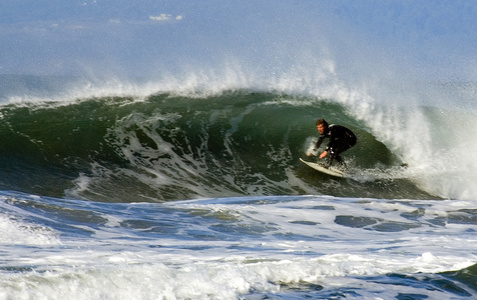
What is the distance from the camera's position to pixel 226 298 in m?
4.16

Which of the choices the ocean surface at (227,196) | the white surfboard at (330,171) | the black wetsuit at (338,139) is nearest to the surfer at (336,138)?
the black wetsuit at (338,139)

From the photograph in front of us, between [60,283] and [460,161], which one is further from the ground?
[460,161]

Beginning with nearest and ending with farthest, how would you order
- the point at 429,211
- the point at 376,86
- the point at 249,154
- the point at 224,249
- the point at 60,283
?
the point at 60,283 < the point at 224,249 < the point at 429,211 < the point at 249,154 < the point at 376,86

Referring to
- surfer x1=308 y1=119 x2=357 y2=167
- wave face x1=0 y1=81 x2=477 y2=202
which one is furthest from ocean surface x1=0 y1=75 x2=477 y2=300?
surfer x1=308 y1=119 x2=357 y2=167

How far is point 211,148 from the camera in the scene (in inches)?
537

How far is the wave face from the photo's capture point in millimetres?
11461

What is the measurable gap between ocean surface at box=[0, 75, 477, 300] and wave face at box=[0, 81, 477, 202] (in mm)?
45

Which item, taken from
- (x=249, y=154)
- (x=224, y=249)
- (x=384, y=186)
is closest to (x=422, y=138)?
(x=384, y=186)

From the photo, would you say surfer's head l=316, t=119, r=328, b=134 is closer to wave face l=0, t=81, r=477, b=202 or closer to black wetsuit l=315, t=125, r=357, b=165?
black wetsuit l=315, t=125, r=357, b=165

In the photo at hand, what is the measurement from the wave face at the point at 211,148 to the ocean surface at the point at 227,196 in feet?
0.15

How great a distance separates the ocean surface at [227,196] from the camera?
4.62 meters

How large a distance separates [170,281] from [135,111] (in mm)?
11417

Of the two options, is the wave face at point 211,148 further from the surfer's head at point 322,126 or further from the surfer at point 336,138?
the surfer's head at point 322,126

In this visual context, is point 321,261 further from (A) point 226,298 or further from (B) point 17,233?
(B) point 17,233
